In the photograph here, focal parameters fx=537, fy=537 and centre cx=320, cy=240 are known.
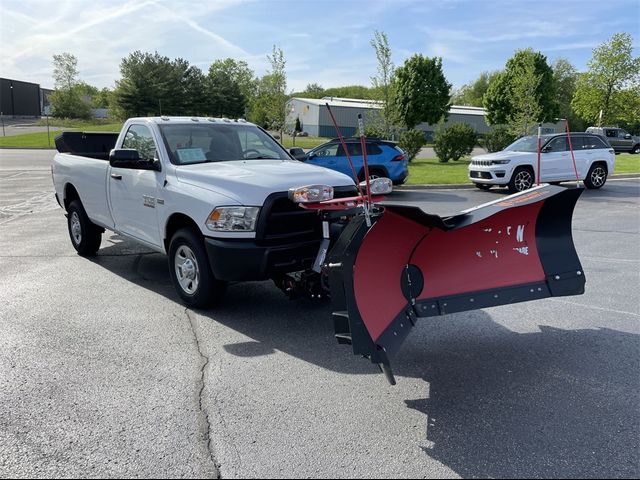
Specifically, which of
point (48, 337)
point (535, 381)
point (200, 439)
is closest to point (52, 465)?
point (200, 439)

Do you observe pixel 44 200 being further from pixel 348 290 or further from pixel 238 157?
pixel 348 290

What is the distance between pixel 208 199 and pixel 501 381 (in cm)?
303

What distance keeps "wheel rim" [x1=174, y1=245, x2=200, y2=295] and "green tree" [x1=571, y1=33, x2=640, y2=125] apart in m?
48.6

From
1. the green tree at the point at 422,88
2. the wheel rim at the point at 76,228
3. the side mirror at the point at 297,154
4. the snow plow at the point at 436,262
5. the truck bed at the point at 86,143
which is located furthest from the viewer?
the green tree at the point at 422,88

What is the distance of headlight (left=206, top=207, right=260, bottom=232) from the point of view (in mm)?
4957

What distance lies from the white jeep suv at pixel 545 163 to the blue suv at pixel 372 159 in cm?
252

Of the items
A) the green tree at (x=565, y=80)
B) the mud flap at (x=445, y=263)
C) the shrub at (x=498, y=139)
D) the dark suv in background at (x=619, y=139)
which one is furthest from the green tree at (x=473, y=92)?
the mud flap at (x=445, y=263)

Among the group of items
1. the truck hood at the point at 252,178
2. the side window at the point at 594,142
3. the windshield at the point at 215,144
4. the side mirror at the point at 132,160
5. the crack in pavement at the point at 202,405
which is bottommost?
the crack in pavement at the point at 202,405

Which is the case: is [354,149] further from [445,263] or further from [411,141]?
[445,263]

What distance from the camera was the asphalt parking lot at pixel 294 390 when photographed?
3.03 m

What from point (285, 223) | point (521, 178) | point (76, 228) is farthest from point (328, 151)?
point (285, 223)

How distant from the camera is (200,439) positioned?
3.22 meters

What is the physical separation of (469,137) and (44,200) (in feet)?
73.1

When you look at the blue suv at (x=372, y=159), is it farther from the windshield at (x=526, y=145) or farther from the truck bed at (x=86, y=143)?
the truck bed at (x=86, y=143)
